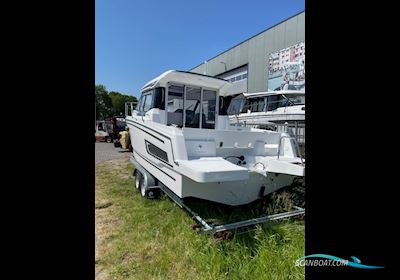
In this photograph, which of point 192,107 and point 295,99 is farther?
point 295,99

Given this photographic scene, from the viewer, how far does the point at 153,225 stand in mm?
3611

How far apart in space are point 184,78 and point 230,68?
56.9ft

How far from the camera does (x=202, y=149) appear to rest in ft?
11.6

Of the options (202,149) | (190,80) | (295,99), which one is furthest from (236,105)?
(202,149)

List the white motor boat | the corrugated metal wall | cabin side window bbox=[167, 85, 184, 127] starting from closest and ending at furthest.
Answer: the white motor boat → cabin side window bbox=[167, 85, 184, 127] → the corrugated metal wall

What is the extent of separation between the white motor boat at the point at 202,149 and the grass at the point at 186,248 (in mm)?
512

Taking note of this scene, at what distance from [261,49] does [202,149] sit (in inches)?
638

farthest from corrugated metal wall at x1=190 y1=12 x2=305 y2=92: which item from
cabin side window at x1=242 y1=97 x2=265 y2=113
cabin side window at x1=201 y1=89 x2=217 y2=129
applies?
cabin side window at x1=201 y1=89 x2=217 y2=129

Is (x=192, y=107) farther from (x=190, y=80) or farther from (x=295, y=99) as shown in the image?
(x=295, y=99)

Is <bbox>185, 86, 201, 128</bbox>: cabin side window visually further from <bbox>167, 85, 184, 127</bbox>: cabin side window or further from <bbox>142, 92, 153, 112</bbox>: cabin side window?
<bbox>142, 92, 153, 112</bbox>: cabin side window

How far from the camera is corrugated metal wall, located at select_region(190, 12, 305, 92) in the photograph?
15065 millimetres
